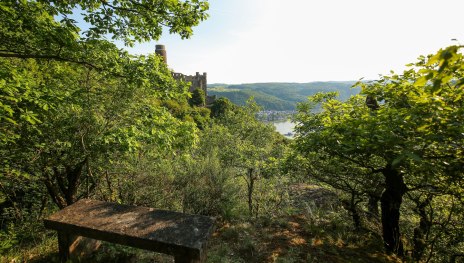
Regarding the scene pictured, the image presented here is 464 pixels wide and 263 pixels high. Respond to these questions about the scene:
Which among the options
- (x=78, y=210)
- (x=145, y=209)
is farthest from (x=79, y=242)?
(x=145, y=209)

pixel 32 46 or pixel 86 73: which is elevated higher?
pixel 32 46

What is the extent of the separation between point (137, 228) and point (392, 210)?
17.4 feet

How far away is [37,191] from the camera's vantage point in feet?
24.8

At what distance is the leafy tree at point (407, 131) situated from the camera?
2.57 metres

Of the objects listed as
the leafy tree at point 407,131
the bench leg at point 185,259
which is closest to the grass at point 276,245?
the leafy tree at point 407,131

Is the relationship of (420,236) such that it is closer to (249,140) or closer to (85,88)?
(85,88)

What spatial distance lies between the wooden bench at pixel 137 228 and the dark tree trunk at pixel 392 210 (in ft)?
13.4

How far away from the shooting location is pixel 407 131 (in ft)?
11.0

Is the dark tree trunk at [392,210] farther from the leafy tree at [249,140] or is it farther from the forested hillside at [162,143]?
the leafy tree at [249,140]

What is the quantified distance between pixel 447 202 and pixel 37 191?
11784 mm

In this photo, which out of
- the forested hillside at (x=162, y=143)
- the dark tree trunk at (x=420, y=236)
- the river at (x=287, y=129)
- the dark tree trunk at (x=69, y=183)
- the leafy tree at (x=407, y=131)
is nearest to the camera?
the leafy tree at (x=407, y=131)

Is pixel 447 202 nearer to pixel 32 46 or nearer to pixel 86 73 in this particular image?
pixel 86 73

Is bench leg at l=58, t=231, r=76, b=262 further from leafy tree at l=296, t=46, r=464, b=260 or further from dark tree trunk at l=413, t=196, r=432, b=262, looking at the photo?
dark tree trunk at l=413, t=196, r=432, b=262

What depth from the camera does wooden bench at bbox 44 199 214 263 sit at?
2.98 meters
